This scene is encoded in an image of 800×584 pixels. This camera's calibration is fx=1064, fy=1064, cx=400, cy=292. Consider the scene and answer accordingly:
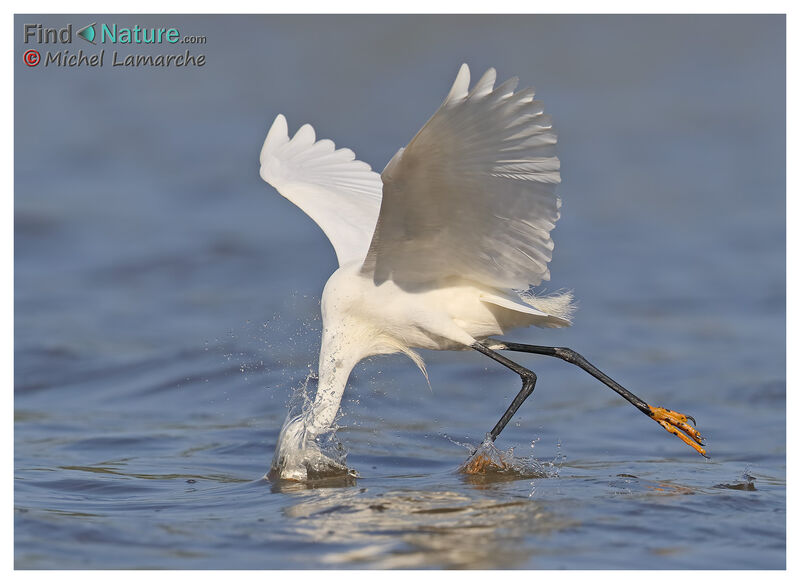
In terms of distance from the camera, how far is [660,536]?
4930mm

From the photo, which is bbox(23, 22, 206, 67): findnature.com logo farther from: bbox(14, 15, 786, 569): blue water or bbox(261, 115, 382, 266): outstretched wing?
bbox(261, 115, 382, 266): outstretched wing

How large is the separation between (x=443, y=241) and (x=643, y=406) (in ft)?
5.83

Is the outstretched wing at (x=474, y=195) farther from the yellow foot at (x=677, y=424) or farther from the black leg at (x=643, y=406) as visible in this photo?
the yellow foot at (x=677, y=424)

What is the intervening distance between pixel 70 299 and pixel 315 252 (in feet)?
9.09

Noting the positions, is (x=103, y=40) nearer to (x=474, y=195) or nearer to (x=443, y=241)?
(x=443, y=241)

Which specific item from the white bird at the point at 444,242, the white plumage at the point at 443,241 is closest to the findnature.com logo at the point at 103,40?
the white bird at the point at 444,242

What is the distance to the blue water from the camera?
5074mm

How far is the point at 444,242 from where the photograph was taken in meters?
5.62

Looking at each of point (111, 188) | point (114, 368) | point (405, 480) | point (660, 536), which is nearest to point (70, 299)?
point (114, 368)

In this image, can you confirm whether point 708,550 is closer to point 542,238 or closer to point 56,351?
point 542,238

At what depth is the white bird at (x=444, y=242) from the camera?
476 cm
